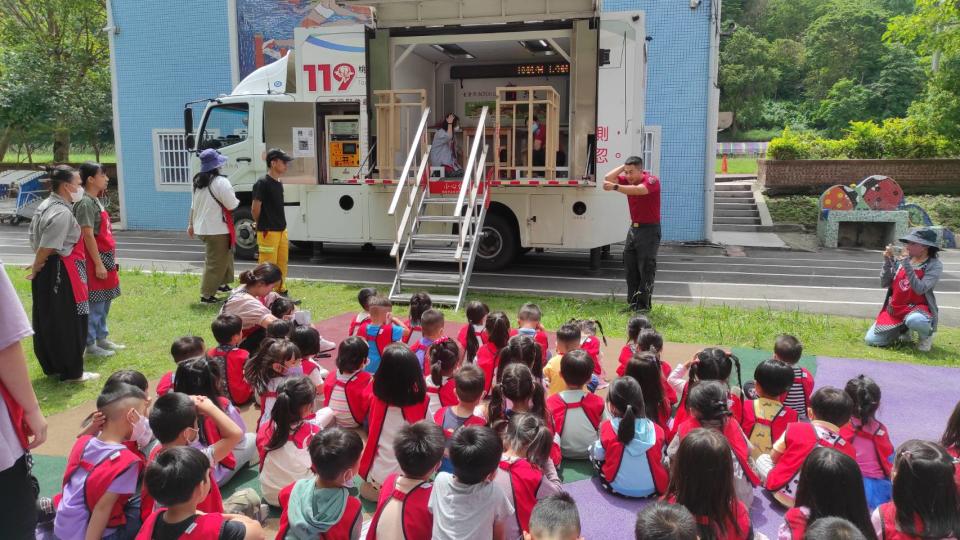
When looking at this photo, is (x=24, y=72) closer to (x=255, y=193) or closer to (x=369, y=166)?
(x=369, y=166)

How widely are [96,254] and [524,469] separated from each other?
4557 mm

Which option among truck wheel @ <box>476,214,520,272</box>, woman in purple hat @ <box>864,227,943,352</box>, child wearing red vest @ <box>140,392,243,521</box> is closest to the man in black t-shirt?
truck wheel @ <box>476,214,520,272</box>

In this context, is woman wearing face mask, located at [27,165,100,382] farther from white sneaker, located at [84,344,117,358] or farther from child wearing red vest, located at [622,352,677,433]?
child wearing red vest, located at [622,352,677,433]

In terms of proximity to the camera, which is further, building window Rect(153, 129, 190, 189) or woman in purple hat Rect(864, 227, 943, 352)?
building window Rect(153, 129, 190, 189)

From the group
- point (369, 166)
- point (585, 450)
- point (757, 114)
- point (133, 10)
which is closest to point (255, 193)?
point (369, 166)

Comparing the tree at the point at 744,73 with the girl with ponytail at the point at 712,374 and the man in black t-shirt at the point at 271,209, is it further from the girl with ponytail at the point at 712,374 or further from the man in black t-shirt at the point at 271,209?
the girl with ponytail at the point at 712,374

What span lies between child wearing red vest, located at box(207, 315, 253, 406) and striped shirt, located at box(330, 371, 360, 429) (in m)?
0.78

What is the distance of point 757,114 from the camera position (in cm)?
4450

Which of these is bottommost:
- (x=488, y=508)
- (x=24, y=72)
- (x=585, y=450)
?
(x=585, y=450)

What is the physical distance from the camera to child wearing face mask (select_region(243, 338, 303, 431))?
399cm

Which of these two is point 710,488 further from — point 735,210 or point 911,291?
point 735,210

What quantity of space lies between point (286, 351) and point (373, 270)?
7.35m

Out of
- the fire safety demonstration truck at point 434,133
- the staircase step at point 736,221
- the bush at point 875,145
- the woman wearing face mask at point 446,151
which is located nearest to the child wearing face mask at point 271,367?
the fire safety demonstration truck at point 434,133

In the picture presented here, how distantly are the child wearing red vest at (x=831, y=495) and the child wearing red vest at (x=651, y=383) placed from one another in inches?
53.1
